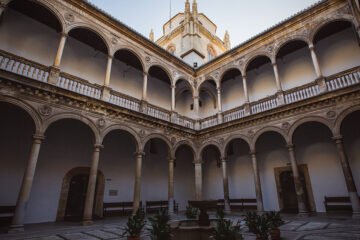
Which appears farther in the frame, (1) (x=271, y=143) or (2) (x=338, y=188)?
(1) (x=271, y=143)

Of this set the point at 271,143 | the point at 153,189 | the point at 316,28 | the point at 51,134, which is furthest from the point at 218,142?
the point at 51,134

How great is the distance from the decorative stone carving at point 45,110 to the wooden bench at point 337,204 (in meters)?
12.8

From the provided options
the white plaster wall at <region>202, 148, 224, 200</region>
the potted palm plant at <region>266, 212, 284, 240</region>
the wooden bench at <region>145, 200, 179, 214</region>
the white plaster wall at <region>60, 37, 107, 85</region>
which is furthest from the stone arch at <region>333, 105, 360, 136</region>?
the white plaster wall at <region>60, 37, 107, 85</region>

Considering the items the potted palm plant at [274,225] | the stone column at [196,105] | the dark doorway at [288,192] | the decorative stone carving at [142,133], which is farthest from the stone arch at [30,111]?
the dark doorway at [288,192]

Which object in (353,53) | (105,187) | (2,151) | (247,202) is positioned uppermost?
(353,53)

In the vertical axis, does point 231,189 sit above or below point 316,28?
below

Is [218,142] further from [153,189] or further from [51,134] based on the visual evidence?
[51,134]

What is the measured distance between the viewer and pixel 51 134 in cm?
1029

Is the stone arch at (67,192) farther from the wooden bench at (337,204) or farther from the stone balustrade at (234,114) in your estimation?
the wooden bench at (337,204)

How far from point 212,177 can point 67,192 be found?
366 inches

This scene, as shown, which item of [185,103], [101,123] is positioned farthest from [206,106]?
[101,123]

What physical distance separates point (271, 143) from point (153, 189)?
7761 millimetres

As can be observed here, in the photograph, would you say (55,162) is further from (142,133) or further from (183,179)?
(183,179)

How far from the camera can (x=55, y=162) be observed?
10.2 m
